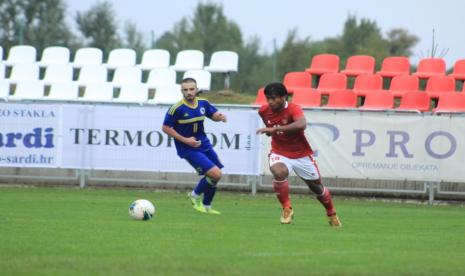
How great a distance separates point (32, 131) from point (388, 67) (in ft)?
34.6

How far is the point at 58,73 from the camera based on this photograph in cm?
3081

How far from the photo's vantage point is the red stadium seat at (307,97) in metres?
27.5

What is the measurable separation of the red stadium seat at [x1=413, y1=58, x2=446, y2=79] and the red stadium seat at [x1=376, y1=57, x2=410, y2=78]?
0.36m

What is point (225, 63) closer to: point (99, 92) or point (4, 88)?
point (99, 92)

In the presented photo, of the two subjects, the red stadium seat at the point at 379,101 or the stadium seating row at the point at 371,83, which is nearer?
the red stadium seat at the point at 379,101

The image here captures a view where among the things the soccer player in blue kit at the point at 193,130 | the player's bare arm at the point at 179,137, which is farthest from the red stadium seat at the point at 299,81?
the player's bare arm at the point at 179,137

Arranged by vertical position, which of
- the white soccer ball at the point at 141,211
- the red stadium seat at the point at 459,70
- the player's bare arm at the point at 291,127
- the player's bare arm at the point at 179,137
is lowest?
the white soccer ball at the point at 141,211

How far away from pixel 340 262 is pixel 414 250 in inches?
66.9

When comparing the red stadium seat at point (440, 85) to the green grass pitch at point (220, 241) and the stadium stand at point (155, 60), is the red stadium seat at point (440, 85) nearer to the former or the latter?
the stadium stand at point (155, 60)

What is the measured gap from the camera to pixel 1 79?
99.9 ft

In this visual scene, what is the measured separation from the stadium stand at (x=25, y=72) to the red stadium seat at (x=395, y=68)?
9541 millimetres

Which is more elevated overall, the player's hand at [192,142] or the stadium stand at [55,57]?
the stadium stand at [55,57]

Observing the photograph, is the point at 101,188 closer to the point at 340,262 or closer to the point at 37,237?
the point at 37,237

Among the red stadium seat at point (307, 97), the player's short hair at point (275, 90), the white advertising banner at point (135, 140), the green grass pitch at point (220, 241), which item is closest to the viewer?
the green grass pitch at point (220, 241)
